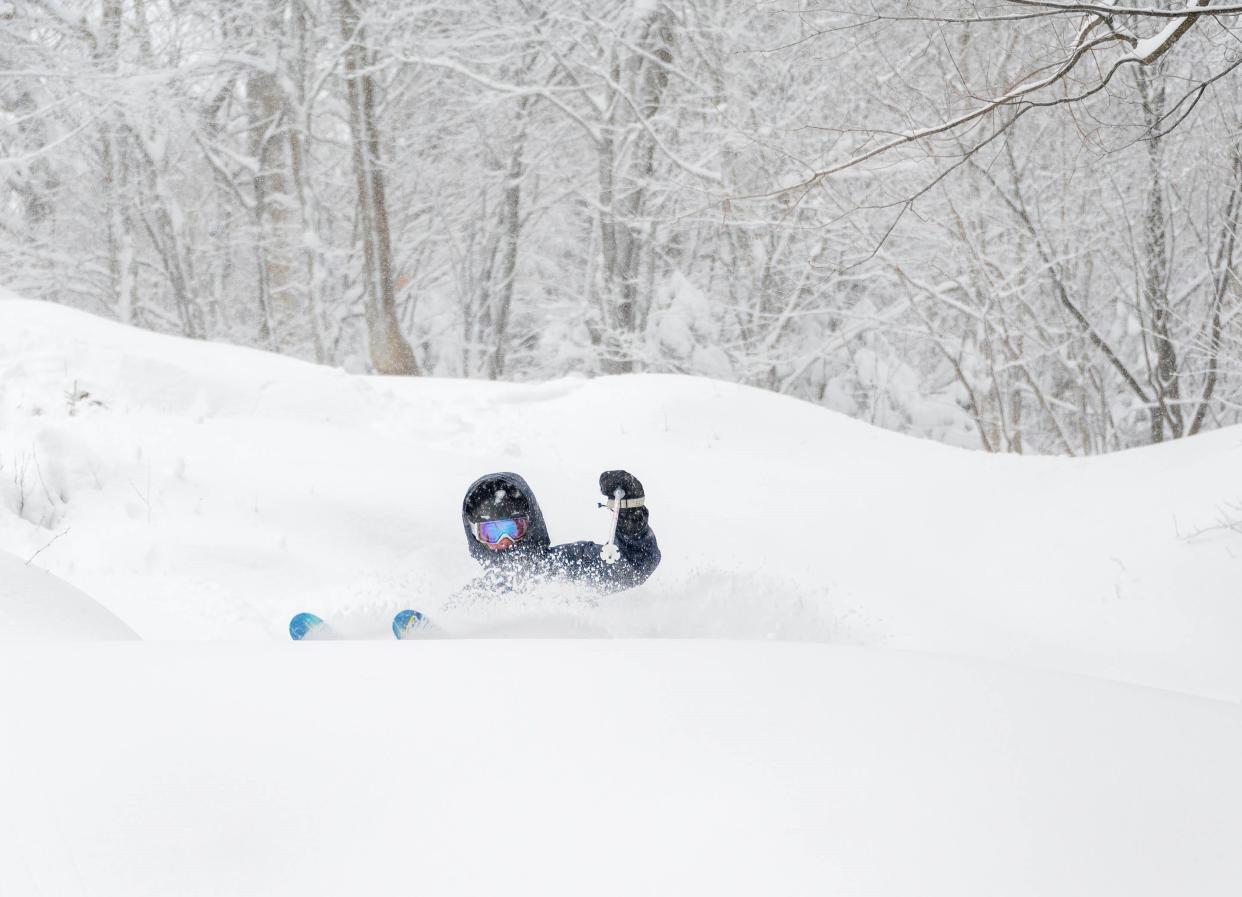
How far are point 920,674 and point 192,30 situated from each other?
609 inches

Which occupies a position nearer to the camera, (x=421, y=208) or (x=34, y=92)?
(x=34, y=92)

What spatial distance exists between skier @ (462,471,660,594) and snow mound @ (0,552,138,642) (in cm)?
154

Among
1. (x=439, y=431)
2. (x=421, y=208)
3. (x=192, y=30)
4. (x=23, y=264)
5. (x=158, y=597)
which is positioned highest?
(x=192, y=30)

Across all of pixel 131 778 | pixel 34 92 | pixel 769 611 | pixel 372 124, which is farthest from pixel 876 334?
pixel 131 778

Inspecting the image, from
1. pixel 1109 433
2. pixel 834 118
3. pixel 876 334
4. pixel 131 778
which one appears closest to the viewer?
pixel 131 778

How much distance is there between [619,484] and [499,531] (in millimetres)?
548

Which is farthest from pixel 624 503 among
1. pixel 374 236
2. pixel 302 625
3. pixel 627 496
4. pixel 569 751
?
pixel 374 236

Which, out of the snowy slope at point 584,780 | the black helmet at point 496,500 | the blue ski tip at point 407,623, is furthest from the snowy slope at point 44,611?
the black helmet at point 496,500

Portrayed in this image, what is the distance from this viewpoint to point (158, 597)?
180 inches

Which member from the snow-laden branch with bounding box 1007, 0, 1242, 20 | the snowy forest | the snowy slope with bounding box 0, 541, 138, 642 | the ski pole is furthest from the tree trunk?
the snow-laden branch with bounding box 1007, 0, 1242, 20

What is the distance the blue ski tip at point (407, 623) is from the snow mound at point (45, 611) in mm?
976

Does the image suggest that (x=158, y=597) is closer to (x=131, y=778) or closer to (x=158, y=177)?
(x=131, y=778)

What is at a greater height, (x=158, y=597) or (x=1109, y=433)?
(x=1109, y=433)

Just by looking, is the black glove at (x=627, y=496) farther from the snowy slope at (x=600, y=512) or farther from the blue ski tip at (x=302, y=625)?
the blue ski tip at (x=302, y=625)
